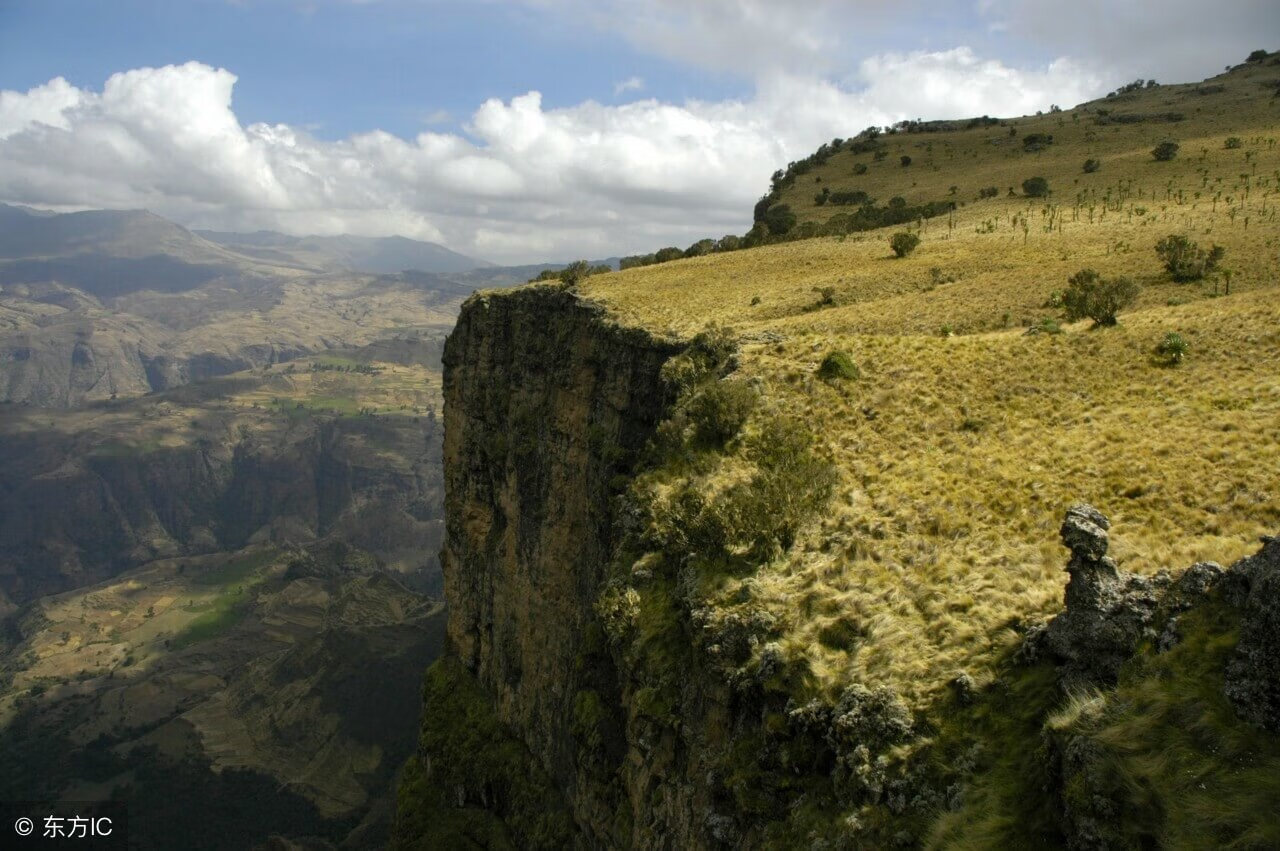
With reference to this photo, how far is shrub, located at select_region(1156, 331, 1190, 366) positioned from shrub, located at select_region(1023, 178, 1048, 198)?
52173mm

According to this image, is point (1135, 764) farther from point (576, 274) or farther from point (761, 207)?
point (761, 207)

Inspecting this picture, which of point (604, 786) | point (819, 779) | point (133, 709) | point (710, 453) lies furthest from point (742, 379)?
point (133, 709)

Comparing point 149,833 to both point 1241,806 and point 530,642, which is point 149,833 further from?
point 1241,806

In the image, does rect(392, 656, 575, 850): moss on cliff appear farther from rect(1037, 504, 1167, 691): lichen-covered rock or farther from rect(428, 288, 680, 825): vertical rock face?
rect(1037, 504, 1167, 691): lichen-covered rock

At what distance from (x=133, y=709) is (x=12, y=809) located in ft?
246

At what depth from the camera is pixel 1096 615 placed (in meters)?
12.5

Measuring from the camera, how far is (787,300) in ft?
149

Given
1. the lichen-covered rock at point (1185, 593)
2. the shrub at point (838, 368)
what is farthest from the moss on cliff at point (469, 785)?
the lichen-covered rock at point (1185, 593)

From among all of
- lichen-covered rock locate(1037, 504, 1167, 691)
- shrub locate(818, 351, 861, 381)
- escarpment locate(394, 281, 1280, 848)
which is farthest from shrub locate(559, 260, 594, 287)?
lichen-covered rock locate(1037, 504, 1167, 691)

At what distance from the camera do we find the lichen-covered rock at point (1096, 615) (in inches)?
470

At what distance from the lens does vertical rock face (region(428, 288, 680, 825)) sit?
3641 centimetres

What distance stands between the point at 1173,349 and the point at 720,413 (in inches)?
671

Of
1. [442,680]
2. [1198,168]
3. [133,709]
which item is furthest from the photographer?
[133,709]

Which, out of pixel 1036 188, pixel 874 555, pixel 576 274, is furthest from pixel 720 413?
pixel 1036 188
